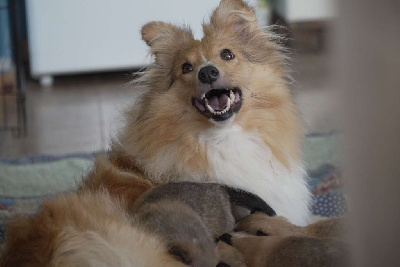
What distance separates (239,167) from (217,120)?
22 centimetres

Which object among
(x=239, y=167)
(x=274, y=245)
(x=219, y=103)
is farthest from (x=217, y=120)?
(x=274, y=245)

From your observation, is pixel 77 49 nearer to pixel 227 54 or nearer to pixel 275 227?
pixel 227 54

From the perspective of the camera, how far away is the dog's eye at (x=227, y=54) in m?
2.87

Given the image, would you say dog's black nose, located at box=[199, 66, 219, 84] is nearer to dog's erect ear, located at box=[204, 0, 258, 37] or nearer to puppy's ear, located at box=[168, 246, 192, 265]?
dog's erect ear, located at box=[204, 0, 258, 37]

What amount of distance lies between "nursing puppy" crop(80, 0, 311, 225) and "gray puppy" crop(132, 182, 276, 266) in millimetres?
159

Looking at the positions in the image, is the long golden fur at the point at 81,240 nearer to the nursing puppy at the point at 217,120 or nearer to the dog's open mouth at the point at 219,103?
the nursing puppy at the point at 217,120

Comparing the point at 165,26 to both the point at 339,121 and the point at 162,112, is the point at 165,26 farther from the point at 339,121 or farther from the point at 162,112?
the point at 339,121

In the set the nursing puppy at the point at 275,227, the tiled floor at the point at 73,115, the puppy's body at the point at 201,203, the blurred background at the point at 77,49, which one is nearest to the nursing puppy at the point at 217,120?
the puppy's body at the point at 201,203

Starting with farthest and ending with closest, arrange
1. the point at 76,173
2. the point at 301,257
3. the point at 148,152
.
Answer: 1. the point at 76,173
2. the point at 148,152
3. the point at 301,257

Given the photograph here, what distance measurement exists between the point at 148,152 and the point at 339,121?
1.88 m

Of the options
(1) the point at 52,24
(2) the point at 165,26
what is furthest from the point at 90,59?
(2) the point at 165,26

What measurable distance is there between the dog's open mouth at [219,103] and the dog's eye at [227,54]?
0.14 meters

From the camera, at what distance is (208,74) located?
274 cm

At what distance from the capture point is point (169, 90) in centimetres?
294
